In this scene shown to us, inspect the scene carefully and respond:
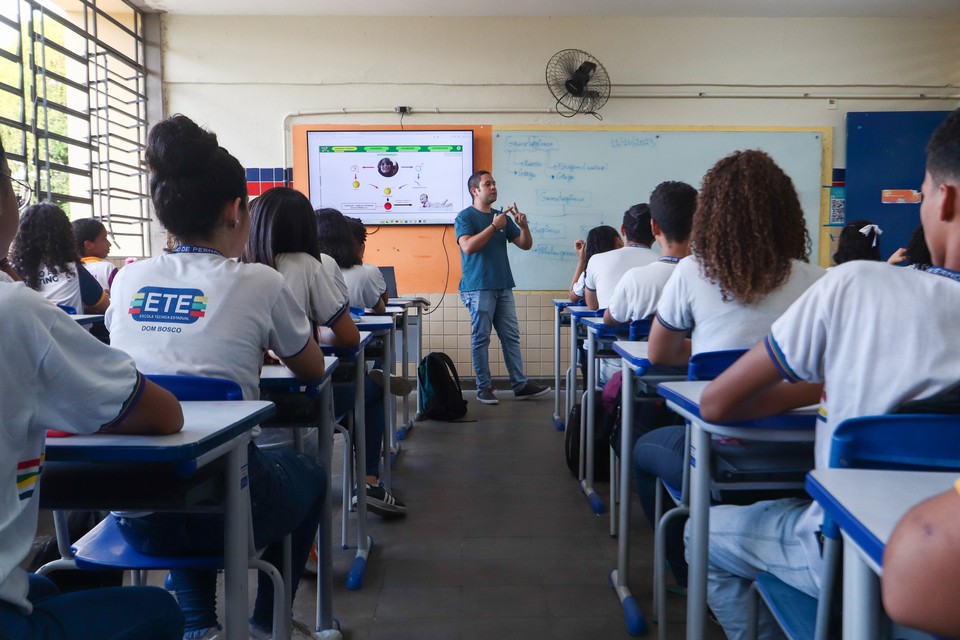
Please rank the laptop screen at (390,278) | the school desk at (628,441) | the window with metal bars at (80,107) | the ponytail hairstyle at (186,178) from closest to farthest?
1. the ponytail hairstyle at (186,178)
2. the school desk at (628,441)
3. the window with metal bars at (80,107)
4. the laptop screen at (390,278)

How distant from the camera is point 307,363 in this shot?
1.56 meters

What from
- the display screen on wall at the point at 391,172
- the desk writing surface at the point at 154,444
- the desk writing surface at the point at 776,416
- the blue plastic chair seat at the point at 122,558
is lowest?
the blue plastic chair seat at the point at 122,558

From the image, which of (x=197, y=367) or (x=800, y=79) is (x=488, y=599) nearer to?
(x=197, y=367)

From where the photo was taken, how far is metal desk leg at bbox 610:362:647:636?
73.4 inches

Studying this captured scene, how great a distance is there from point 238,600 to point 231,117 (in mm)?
4859

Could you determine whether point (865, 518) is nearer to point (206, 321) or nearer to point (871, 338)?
point (871, 338)

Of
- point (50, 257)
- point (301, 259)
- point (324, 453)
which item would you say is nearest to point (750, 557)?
point (324, 453)

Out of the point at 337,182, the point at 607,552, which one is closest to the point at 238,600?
the point at 607,552

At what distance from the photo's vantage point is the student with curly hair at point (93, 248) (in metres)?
3.95

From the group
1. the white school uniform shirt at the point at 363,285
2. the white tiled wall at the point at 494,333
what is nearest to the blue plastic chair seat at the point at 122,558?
the white school uniform shirt at the point at 363,285

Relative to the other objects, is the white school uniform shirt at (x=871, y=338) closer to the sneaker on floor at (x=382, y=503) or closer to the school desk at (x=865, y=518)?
the school desk at (x=865, y=518)

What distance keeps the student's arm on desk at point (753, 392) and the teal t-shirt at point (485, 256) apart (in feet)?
12.1

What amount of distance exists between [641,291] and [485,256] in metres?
2.46

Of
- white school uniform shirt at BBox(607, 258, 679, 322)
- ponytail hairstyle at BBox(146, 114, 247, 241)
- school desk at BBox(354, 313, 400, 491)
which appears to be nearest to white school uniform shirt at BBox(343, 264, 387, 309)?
school desk at BBox(354, 313, 400, 491)
